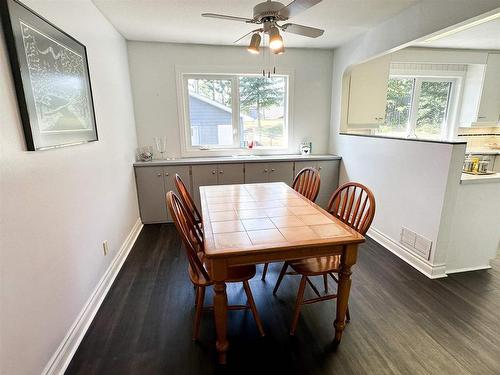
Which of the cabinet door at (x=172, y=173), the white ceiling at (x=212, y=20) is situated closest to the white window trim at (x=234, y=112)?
the white ceiling at (x=212, y=20)

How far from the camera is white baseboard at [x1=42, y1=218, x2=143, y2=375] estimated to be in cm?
144

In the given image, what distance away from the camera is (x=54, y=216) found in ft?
4.98

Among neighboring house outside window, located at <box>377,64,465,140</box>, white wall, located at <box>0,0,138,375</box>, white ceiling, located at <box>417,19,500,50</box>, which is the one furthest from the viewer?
neighboring house outside window, located at <box>377,64,465,140</box>

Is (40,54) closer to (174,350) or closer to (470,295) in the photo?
(174,350)

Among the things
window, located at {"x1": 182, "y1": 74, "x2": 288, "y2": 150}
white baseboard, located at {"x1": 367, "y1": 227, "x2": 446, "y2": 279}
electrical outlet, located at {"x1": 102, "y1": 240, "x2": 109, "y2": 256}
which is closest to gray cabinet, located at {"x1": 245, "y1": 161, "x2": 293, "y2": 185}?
window, located at {"x1": 182, "y1": 74, "x2": 288, "y2": 150}

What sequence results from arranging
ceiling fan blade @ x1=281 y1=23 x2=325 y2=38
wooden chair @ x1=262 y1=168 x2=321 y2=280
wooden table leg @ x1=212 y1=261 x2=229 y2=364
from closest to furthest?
wooden table leg @ x1=212 y1=261 x2=229 y2=364
ceiling fan blade @ x1=281 y1=23 x2=325 y2=38
wooden chair @ x1=262 y1=168 x2=321 y2=280

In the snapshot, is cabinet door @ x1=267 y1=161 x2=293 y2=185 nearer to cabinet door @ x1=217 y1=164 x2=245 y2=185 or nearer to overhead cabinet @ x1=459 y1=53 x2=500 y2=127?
A: cabinet door @ x1=217 y1=164 x2=245 y2=185

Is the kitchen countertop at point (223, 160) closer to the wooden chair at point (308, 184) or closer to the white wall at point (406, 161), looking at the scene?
the white wall at point (406, 161)

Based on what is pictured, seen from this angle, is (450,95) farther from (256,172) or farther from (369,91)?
(256,172)

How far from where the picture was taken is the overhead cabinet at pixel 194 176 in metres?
3.43

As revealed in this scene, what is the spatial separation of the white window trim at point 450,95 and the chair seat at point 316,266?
137 inches

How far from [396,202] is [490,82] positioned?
9.68 ft

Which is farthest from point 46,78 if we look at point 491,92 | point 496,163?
point 491,92

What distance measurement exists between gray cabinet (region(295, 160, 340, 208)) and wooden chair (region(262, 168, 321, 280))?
3.69ft
